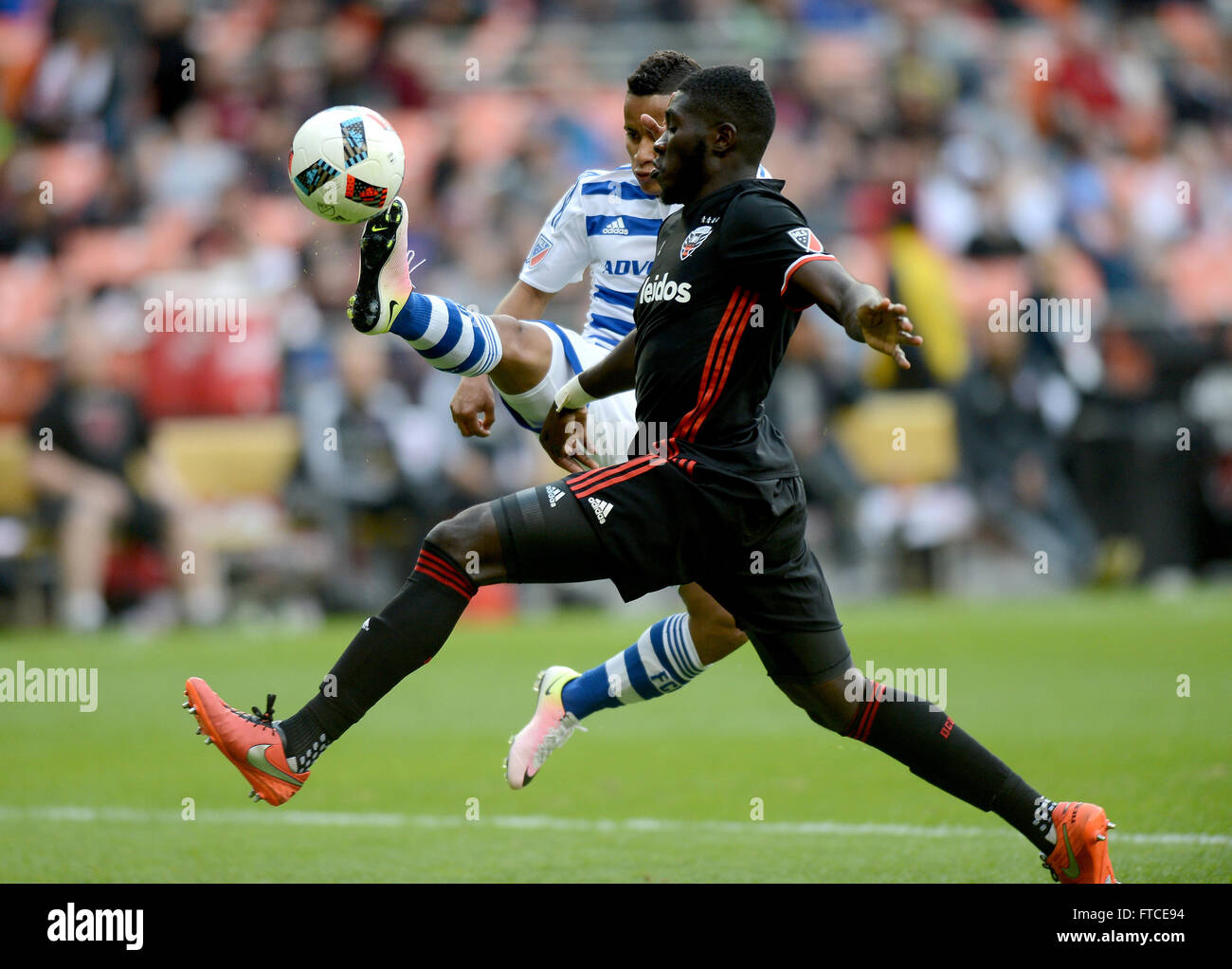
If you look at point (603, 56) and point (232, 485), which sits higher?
point (603, 56)

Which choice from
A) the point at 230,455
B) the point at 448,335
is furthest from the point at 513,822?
the point at 230,455

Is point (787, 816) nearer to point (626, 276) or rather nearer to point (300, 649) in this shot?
point (626, 276)

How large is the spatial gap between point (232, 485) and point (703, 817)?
8.39m

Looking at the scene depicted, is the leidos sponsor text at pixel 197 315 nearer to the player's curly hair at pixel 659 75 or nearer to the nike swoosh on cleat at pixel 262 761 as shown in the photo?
the player's curly hair at pixel 659 75

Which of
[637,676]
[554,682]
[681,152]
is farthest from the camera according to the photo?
[554,682]

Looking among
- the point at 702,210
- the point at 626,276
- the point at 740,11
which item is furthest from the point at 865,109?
the point at 702,210

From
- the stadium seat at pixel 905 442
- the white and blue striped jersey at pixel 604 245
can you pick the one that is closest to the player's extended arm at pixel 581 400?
the white and blue striped jersey at pixel 604 245

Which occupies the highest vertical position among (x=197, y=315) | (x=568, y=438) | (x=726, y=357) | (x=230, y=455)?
(x=197, y=315)

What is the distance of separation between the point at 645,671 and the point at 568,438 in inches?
40.9

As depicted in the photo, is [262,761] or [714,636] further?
[714,636]

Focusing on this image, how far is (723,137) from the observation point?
5031 mm

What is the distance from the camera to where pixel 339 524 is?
45.1 ft

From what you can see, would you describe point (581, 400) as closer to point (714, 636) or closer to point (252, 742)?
point (714, 636)
